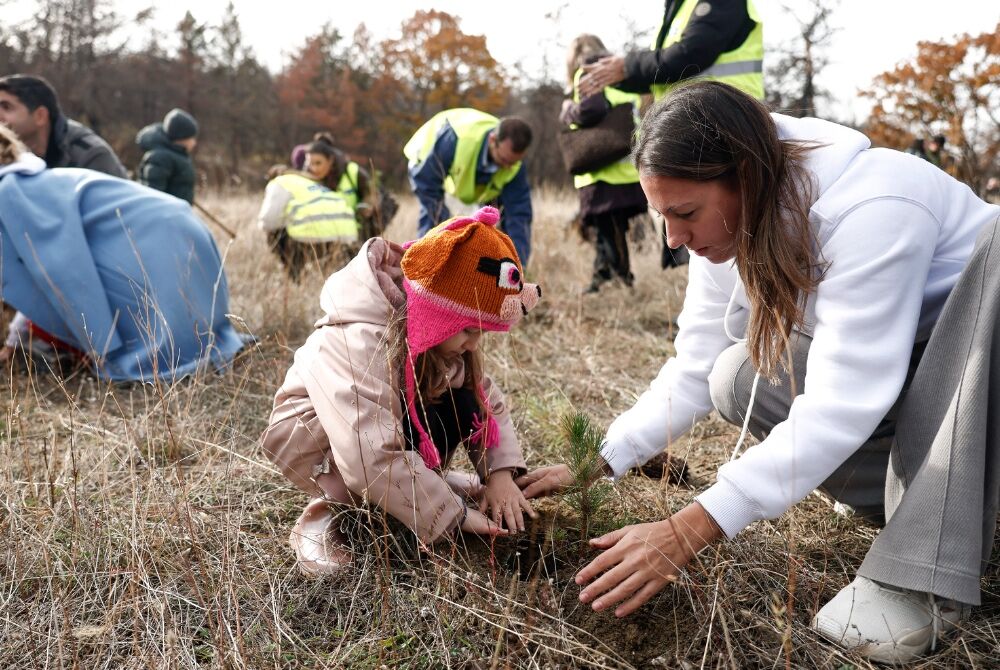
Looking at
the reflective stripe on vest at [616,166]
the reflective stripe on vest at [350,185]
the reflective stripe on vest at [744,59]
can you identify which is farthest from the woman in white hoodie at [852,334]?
the reflective stripe on vest at [350,185]

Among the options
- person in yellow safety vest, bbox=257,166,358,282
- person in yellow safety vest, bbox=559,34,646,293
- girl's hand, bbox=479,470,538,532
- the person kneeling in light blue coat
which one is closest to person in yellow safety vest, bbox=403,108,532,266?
person in yellow safety vest, bbox=559,34,646,293

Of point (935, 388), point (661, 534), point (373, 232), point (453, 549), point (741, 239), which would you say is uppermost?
point (741, 239)

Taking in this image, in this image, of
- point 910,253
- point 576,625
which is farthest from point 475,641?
point 910,253

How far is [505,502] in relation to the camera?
6.08 feet

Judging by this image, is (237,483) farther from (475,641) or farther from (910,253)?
(910,253)

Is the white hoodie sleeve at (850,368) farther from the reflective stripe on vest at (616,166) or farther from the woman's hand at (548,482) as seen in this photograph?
the reflective stripe on vest at (616,166)

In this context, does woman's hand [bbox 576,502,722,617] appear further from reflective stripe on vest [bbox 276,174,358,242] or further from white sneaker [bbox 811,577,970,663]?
reflective stripe on vest [bbox 276,174,358,242]

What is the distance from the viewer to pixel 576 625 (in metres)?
1.59

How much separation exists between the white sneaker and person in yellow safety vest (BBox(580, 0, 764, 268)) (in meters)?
2.22

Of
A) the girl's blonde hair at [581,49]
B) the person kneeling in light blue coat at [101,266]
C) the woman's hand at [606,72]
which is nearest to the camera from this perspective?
the person kneeling in light blue coat at [101,266]

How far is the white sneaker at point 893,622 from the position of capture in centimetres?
145

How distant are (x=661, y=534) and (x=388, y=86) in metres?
23.4

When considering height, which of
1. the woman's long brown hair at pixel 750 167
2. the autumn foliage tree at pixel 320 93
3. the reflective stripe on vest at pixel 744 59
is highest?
the reflective stripe on vest at pixel 744 59

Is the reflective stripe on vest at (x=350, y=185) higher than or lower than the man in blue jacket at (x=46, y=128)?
lower
